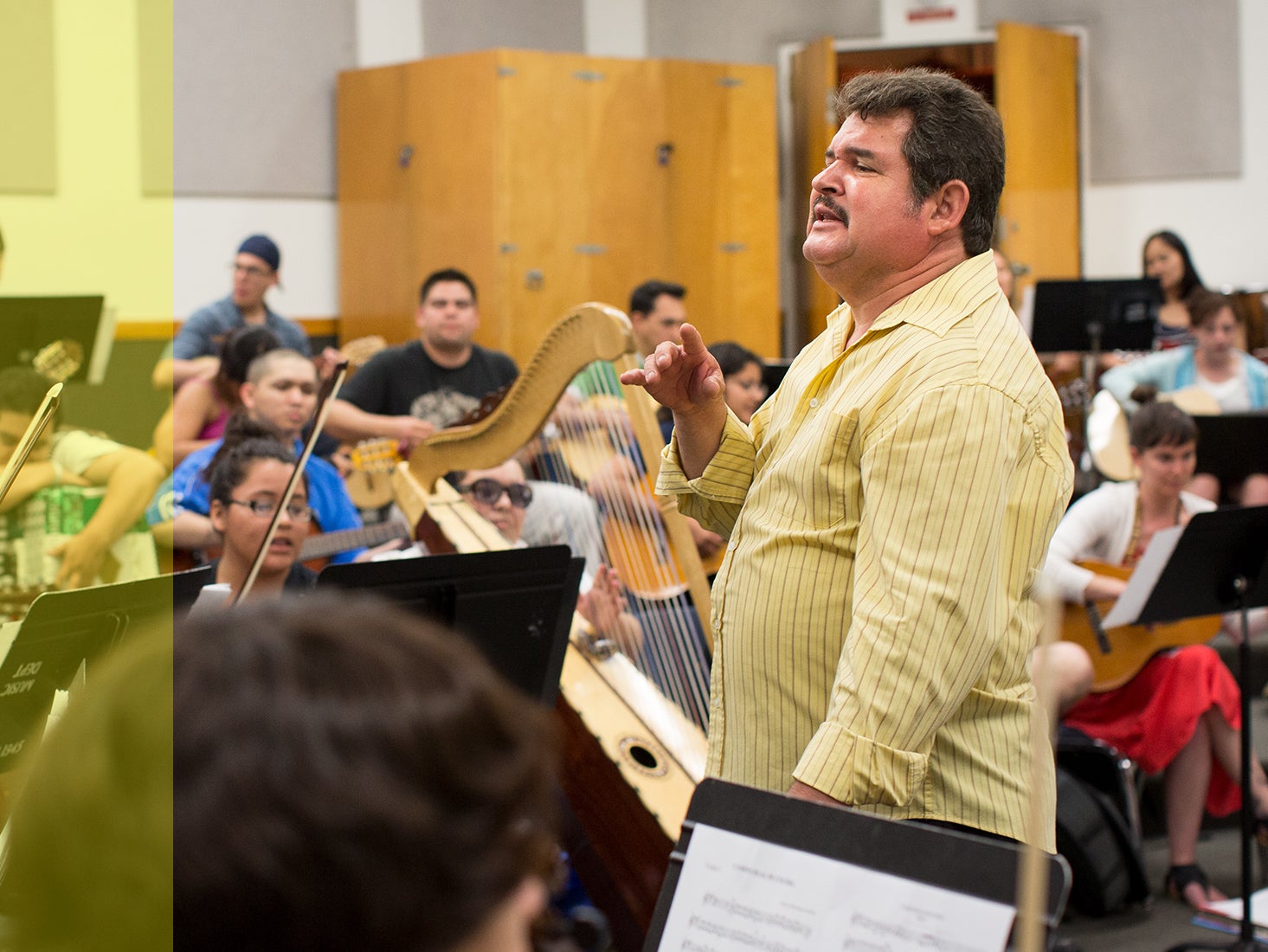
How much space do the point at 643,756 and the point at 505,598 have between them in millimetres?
469

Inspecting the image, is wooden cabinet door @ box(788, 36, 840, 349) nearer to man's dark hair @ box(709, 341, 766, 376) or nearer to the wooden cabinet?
the wooden cabinet

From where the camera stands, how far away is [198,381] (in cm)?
444

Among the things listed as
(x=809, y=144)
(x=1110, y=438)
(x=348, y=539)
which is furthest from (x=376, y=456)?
(x=809, y=144)

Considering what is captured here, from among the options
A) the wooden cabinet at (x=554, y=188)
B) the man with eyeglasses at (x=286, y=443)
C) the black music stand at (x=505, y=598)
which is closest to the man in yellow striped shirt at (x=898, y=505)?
the black music stand at (x=505, y=598)

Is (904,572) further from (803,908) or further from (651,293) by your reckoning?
(651,293)

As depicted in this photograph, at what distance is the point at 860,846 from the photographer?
1012mm

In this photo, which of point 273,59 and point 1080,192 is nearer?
point 273,59

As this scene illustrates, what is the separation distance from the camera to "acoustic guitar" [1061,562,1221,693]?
3727mm

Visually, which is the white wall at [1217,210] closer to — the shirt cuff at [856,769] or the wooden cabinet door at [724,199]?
the wooden cabinet door at [724,199]

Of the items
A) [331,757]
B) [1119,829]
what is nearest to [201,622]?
[331,757]

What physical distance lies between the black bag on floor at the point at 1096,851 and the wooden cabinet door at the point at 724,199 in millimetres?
4517

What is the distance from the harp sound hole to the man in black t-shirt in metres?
2.39

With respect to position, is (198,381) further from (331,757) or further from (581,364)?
(331,757)

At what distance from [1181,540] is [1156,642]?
31.7 inches
